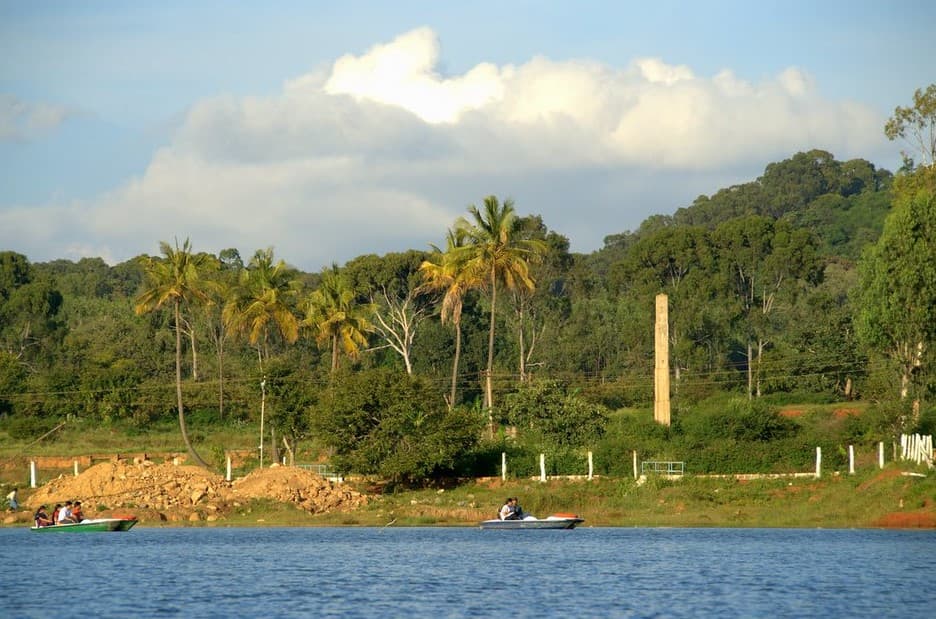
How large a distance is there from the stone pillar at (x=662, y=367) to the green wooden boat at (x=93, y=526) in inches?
1112

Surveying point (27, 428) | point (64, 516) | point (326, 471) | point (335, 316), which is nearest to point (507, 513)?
point (64, 516)

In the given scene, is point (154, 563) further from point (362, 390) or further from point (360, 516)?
point (362, 390)

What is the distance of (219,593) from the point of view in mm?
35969

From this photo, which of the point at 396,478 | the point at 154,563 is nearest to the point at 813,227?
the point at 396,478

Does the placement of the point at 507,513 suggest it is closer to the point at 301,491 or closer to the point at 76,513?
the point at 301,491

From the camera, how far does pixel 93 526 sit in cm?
5722

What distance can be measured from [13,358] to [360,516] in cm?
5057

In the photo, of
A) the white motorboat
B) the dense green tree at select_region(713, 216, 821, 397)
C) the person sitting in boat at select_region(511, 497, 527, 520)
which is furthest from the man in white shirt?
the dense green tree at select_region(713, 216, 821, 397)

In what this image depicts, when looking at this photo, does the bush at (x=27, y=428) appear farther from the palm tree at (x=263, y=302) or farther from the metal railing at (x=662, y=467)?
the metal railing at (x=662, y=467)

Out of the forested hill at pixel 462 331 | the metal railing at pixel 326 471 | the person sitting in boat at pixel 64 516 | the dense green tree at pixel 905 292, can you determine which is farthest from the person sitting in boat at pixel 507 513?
the forested hill at pixel 462 331

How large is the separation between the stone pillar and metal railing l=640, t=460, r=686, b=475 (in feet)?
18.9

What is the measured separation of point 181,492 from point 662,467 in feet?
76.8

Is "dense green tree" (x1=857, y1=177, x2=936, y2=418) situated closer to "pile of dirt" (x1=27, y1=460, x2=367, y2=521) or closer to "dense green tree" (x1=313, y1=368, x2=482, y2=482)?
"dense green tree" (x1=313, y1=368, x2=482, y2=482)

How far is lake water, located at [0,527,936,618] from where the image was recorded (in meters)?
32.8
